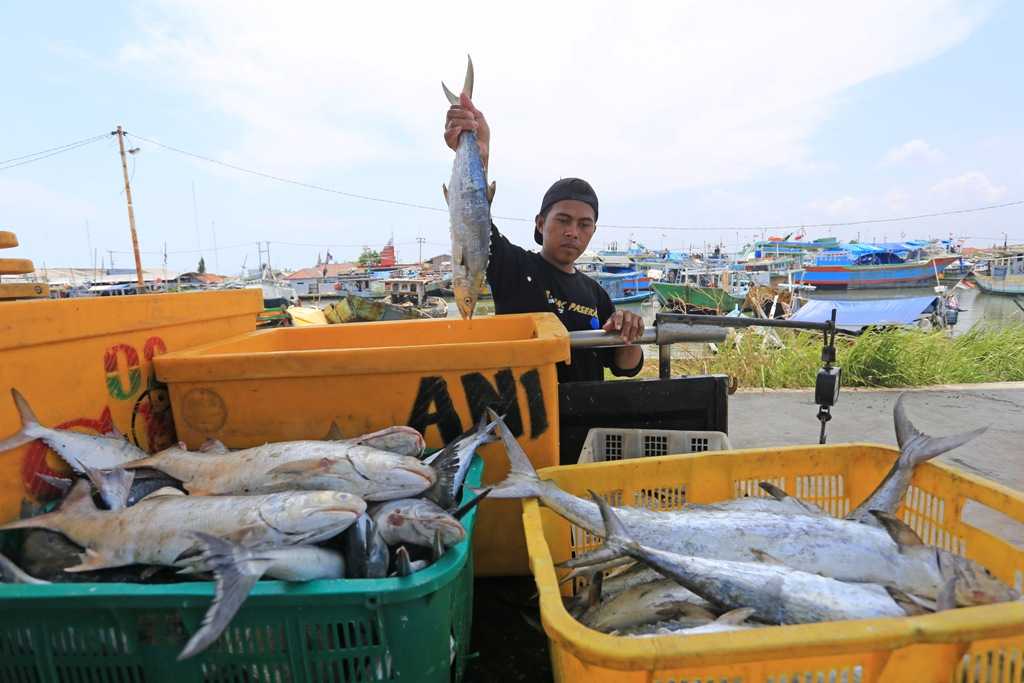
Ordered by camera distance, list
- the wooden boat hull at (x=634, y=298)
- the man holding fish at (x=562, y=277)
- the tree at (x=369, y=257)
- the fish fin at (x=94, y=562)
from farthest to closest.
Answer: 1. the tree at (x=369, y=257)
2. the wooden boat hull at (x=634, y=298)
3. the man holding fish at (x=562, y=277)
4. the fish fin at (x=94, y=562)

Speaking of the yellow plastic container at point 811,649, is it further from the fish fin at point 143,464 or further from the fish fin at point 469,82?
the fish fin at point 469,82

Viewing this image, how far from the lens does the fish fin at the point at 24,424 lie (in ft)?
4.96

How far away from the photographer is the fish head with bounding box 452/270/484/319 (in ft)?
8.66

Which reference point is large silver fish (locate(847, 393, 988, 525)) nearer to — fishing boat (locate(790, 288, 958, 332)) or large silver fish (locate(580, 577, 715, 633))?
large silver fish (locate(580, 577, 715, 633))

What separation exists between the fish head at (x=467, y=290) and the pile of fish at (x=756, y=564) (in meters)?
1.03

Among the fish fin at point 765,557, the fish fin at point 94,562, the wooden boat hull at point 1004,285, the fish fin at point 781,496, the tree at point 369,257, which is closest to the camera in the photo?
the fish fin at point 94,562

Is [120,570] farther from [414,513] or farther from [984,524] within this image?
[984,524]

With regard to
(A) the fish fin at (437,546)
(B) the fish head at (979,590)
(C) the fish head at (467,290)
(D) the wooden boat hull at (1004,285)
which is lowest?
(D) the wooden boat hull at (1004,285)

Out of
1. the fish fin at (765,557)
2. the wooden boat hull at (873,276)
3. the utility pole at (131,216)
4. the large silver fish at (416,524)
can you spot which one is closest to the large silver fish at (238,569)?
the large silver fish at (416,524)

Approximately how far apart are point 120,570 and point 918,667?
179cm

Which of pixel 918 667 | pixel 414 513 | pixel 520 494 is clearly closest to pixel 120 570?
pixel 414 513

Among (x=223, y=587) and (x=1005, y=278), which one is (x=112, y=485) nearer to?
(x=223, y=587)

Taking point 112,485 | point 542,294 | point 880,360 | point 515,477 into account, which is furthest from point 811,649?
point 880,360

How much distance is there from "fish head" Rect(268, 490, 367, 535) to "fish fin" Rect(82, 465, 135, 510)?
0.52 metres
